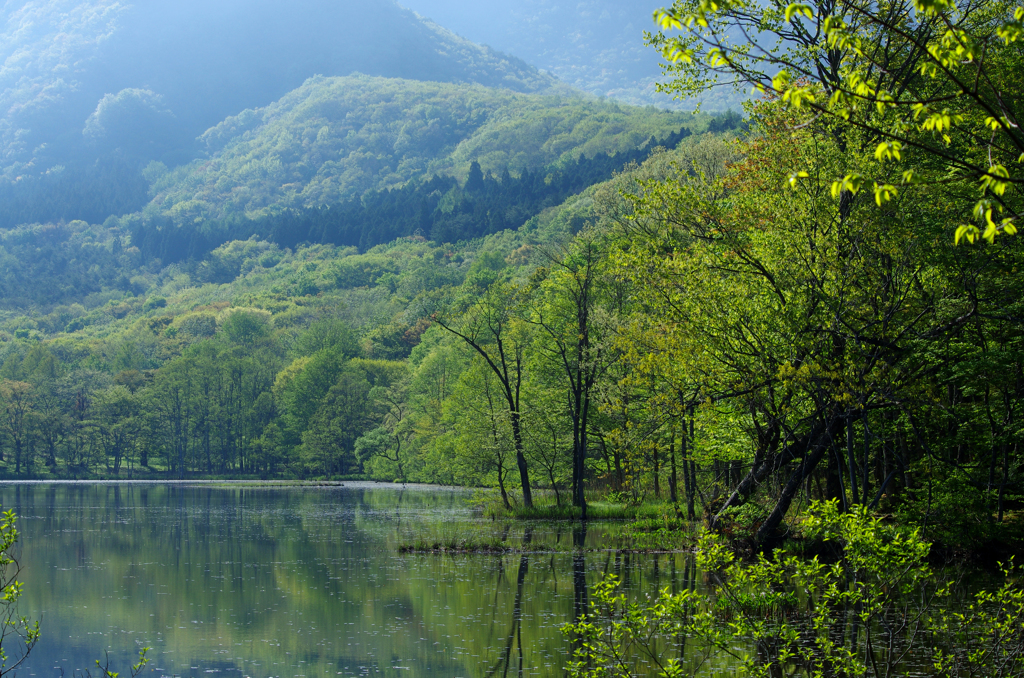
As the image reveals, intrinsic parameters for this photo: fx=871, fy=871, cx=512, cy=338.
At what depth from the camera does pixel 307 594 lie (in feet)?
80.2

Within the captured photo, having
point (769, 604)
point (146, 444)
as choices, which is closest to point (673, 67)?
point (769, 604)

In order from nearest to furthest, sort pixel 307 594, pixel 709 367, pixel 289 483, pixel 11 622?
pixel 11 622 < pixel 709 367 < pixel 307 594 < pixel 289 483

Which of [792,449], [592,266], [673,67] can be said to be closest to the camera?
[673,67]

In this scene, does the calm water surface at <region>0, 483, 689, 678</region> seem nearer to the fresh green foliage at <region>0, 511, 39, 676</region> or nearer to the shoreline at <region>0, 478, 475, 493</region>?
the fresh green foliage at <region>0, 511, 39, 676</region>

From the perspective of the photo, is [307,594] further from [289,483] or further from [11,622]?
[289,483]

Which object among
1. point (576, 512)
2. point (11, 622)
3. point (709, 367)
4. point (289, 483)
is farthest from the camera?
point (289, 483)

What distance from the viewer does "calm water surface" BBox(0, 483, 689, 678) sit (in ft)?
57.8

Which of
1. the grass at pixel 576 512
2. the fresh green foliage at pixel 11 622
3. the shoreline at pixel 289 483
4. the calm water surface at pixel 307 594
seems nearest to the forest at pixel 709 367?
the grass at pixel 576 512

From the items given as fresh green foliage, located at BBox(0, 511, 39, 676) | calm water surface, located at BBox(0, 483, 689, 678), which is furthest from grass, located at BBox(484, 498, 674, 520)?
fresh green foliage, located at BBox(0, 511, 39, 676)

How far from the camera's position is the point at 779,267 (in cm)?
2008

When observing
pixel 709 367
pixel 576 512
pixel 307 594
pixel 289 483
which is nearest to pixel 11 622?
pixel 307 594

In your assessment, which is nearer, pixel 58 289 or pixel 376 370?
pixel 376 370

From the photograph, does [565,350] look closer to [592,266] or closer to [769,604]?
[592,266]

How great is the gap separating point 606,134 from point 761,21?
6621 inches
